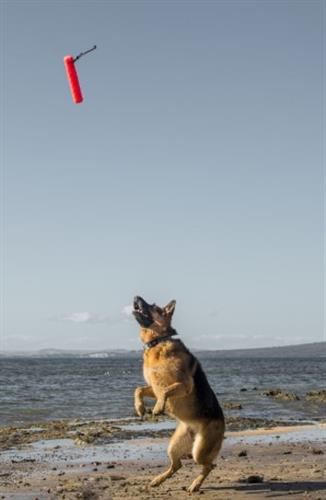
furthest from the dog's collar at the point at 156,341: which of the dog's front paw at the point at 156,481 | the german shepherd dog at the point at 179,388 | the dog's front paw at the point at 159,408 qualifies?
the dog's front paw at the point at 156,481

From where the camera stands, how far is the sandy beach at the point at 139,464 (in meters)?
8.48

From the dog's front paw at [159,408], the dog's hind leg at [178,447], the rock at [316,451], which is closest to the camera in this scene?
the dog's front paw at [159,408]

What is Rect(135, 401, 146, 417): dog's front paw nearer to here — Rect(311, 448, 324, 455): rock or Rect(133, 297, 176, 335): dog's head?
Rect(133, 297, 176, 335): dog's head

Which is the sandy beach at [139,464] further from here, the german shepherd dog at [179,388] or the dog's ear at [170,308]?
the dog's ear at [170,308]

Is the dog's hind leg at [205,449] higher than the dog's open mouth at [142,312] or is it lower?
lower

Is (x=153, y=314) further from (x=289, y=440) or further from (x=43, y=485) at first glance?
(x=289, y=440)

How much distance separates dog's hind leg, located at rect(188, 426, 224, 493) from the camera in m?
8.40

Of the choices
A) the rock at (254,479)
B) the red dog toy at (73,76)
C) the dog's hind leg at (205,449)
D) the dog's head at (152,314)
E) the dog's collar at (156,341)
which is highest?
the red dog toy at (73,76)

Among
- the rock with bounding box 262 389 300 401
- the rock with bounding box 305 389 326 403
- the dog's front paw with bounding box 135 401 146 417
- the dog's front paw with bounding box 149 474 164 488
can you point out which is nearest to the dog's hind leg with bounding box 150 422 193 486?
the dog's front paw with bounding box 149 474 164 488

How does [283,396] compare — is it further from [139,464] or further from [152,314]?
[152,314]

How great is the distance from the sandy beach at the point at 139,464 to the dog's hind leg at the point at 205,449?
0.16m

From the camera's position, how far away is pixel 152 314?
336 inches

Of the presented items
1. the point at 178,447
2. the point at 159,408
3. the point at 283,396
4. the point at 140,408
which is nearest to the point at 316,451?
the point at 178,447

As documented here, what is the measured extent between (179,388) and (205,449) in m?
0.90
